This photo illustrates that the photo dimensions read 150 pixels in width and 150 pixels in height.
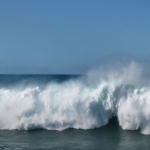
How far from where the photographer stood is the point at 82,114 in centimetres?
2156

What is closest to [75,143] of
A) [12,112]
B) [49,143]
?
[49,143]

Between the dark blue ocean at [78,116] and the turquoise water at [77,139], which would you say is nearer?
the turquoise water at [77,139]

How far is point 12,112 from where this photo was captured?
22.8 m

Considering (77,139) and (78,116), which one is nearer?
(77,139)

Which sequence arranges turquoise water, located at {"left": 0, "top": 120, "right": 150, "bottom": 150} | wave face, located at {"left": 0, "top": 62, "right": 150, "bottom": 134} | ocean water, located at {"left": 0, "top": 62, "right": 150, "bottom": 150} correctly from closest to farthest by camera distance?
1. turquoise water, located at {"left": 0, "top": 120, "right": 150, "bottom": 150}
2. ocean water, located at {"left": 0, "top": 62, "right": 150, "bottom": 150}
3. wave face, located at {"left": 0, "top": 62, "right": 150, "bottom": 134}

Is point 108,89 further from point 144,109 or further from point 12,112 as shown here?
point 12,112

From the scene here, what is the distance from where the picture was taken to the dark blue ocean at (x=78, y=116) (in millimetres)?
17484

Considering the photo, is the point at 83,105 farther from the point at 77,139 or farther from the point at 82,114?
the point at 77,139

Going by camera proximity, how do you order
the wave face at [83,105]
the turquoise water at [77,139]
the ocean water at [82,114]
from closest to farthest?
the turquoise water at [77,139] → the ocean water at [82,114] → the wave face at [83,105]

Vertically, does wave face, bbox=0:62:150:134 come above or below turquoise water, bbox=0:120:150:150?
above

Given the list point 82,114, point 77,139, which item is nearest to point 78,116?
point 82,114

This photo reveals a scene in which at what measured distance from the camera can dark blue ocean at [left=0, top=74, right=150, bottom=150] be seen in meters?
17.5

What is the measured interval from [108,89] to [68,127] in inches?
171

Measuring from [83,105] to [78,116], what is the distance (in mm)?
1001
